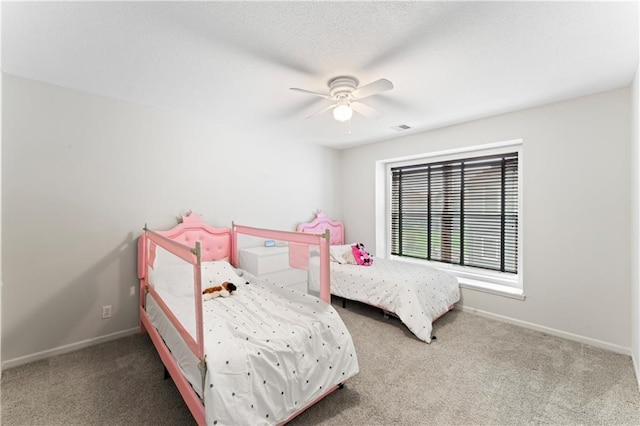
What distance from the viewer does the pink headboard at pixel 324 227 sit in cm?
433

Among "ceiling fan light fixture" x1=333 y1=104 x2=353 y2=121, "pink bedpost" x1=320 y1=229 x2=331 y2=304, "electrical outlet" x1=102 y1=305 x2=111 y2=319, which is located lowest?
"electrical outlet" x1=102 y1=305 x2=111 y2=319

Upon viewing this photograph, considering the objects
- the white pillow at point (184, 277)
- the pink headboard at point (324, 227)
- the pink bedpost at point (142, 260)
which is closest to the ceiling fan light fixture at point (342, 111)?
the white pillow at point (184, 277)

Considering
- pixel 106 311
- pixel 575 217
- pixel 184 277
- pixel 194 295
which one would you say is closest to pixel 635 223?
pixel 575 217

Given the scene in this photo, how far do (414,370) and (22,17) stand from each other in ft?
11.6

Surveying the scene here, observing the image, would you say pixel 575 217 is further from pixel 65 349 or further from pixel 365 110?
pixel 65 349

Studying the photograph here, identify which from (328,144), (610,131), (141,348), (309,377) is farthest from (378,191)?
(141,348)

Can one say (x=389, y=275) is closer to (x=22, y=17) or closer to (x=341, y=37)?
(x=341, y=37)

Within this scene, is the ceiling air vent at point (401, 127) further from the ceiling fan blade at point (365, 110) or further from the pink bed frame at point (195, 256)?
the pink bed frame at point (195, 256)

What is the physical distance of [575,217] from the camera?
272 cm

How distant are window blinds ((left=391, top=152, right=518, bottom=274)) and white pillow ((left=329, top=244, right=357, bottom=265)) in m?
1.16

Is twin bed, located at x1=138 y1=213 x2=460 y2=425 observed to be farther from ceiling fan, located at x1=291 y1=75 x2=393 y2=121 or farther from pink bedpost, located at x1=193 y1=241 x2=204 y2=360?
ceiling fan, located at x1=291 y1=75 x2=393 y2=121

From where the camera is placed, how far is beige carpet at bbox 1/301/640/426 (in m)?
1.75

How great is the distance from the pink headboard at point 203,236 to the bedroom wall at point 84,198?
0.15 metres

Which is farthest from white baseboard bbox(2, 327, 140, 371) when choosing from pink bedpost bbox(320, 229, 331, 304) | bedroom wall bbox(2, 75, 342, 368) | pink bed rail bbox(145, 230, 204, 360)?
pink bedpost bbox(320, 229, 331, 304)
